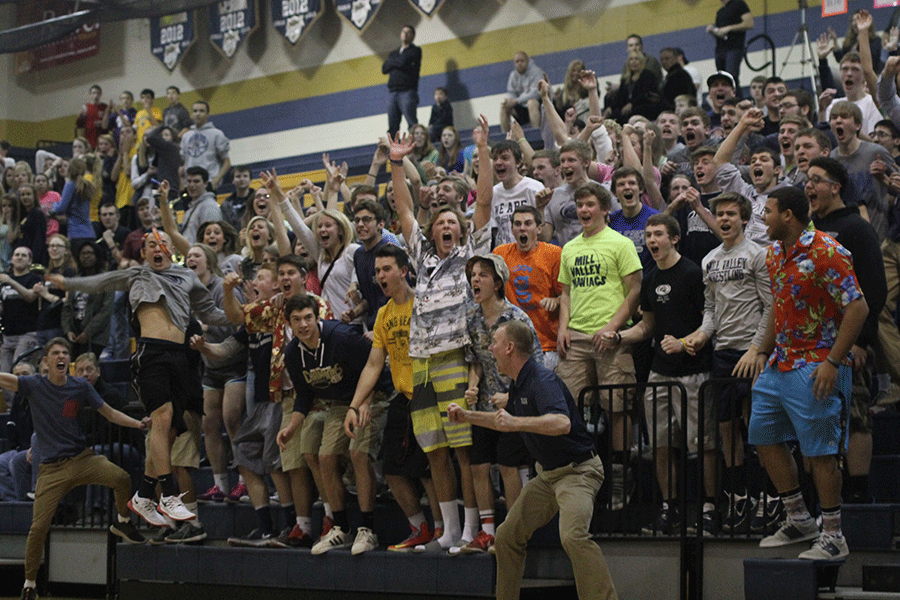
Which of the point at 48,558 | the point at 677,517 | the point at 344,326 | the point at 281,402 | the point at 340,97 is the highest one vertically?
the point at 340,97

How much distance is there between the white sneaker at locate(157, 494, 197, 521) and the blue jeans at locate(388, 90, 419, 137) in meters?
9.16

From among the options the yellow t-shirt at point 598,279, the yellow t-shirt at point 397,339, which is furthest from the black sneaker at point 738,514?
the yellow t-shirt at point 397,339

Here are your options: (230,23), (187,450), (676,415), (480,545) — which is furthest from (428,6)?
(480,545)

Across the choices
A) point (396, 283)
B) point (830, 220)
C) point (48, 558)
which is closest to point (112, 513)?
point (48, 558)

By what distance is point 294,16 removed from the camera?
1972 centimetres

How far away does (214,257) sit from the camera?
8656 mm

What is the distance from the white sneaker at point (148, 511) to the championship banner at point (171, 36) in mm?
15124

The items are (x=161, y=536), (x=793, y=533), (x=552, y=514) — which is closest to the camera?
(x=793, y=533)

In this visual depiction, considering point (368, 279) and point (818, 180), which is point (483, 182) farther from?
point (818, 180)

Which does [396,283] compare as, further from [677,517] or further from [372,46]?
[372,46]

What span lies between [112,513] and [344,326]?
273 cm

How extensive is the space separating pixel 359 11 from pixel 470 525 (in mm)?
13997

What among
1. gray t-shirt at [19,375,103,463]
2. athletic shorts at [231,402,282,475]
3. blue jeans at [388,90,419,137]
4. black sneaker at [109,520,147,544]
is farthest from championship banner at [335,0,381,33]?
black sneaker at [109,520,147,544]

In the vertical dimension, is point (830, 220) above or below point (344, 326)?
above
